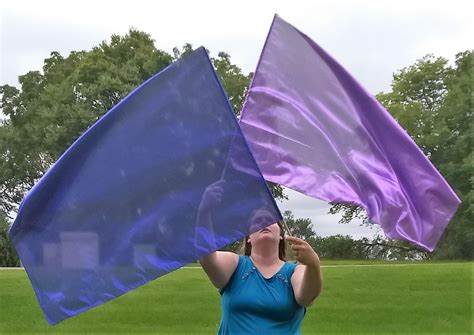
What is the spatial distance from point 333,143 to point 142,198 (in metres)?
1.38

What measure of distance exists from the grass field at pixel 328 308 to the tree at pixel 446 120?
1217cm

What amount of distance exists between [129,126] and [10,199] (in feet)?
99.1

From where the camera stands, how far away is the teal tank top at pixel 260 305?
3.40 meters

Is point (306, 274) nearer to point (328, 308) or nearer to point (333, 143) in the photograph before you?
point (333, 143)

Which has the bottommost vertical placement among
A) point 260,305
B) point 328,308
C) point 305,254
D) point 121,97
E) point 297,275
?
point 328,308

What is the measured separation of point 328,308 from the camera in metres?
12.5

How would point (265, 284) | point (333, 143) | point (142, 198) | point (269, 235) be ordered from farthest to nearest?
point (333, 143)
point (142, 198)
point (269, 235)
point (265, 284)

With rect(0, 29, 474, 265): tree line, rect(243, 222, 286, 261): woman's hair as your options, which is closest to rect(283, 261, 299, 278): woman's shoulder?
rect(243, 222, 286, 261): woman's hair

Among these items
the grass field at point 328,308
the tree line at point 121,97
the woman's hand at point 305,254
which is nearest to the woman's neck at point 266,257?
the woman's hand at point 305,254

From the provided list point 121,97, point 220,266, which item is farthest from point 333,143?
point 121,97

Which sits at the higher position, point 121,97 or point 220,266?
point 121,97

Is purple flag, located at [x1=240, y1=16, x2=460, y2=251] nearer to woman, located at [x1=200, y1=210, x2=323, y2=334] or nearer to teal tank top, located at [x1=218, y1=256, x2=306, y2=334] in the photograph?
woman, located at [x1=200, y1=210, x2=323, y2=334]

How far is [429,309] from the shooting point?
1229 cm

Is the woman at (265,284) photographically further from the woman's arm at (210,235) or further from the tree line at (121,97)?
the tree line at (121,97)
